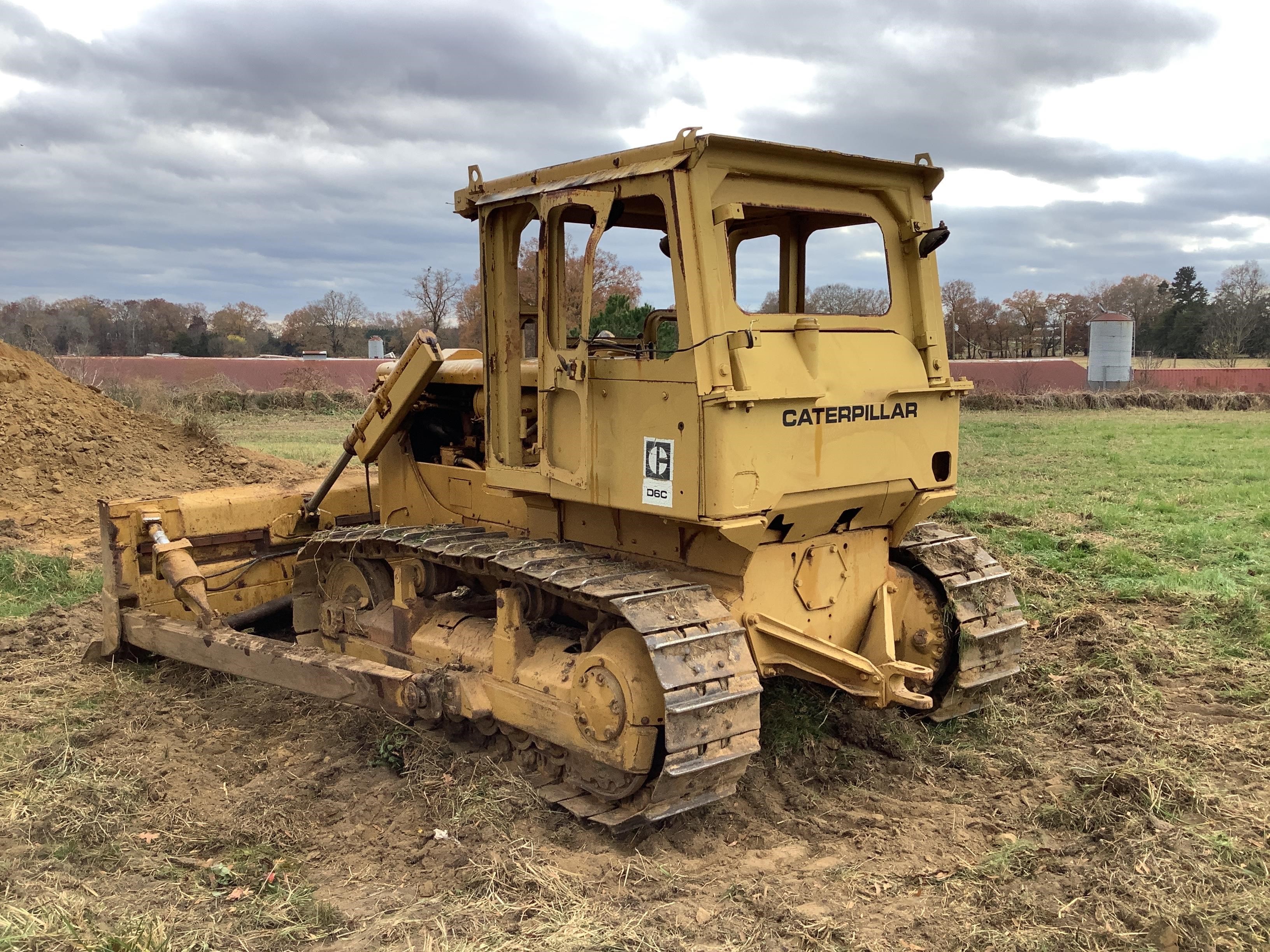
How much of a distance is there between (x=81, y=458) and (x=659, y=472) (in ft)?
38.3

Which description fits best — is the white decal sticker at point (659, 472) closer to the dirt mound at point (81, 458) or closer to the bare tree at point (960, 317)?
the dirt mound at point (81, 458)

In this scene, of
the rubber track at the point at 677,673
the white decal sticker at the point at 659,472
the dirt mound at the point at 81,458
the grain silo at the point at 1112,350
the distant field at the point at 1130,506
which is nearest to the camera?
the rubber track at the point at 677,673

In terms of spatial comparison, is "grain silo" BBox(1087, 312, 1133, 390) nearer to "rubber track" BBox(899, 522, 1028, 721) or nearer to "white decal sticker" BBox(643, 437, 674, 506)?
"rubber track" BBox(899, 522, 1028, 721)

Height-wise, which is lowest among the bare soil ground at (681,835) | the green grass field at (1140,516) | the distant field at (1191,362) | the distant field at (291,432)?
the bare soil ground at (681,835)

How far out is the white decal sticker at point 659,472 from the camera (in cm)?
451

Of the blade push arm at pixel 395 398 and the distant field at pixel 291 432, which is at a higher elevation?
the blade push arm at pixel 395 398

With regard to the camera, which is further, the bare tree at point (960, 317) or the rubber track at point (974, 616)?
the bare tree at point (960, 317)

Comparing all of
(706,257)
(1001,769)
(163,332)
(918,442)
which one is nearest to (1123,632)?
(1001,769)

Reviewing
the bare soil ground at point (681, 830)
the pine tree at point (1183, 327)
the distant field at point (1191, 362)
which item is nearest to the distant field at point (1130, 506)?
the bare soil ground at point (681, 830)

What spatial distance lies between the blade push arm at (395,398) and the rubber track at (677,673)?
160 centimetres

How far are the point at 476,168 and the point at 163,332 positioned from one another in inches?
2313

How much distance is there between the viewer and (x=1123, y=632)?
7.34 m

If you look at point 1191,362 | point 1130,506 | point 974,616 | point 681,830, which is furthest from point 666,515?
point 1191,362

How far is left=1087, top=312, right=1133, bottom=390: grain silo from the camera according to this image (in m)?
39.3
